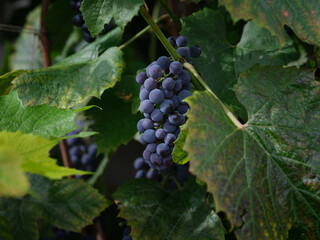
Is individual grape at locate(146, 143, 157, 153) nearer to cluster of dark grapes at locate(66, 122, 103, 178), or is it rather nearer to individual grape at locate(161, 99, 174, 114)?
individual grape at locate(161, 99, 174, 114)

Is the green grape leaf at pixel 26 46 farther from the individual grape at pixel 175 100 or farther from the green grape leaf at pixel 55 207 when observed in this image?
the individual grape at pixel 175 100

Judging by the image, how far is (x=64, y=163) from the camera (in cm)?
126

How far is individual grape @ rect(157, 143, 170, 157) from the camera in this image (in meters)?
0.75

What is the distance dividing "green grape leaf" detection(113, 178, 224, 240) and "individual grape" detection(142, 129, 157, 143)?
9.5 inches

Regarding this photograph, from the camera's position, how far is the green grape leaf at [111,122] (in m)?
1.08

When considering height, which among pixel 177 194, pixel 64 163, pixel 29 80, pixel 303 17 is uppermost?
pixel 29 80

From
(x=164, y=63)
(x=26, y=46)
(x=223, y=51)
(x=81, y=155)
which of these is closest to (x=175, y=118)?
(x=164, y=63)

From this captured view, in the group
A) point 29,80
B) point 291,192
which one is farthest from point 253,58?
point 29,80

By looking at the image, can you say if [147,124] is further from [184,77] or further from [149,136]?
[184,77]

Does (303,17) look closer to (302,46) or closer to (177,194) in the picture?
(302,46)

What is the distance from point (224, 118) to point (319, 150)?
20 centimetres

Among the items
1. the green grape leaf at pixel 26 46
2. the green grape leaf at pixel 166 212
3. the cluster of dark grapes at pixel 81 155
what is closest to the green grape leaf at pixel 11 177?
the green grape leaf at pixel 166 212

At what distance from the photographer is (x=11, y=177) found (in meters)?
0.44

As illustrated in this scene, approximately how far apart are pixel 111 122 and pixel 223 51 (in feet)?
1.29
